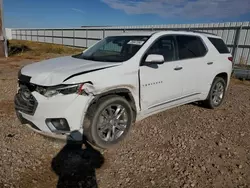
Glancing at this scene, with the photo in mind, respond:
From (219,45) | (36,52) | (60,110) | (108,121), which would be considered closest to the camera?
(60,110)

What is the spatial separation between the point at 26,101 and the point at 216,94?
421 centimetres

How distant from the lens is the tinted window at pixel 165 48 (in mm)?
3769

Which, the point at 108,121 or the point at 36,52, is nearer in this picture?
the point at 108,121

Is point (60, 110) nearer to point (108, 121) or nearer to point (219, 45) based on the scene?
point (108, 121)

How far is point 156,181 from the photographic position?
8.56 feet

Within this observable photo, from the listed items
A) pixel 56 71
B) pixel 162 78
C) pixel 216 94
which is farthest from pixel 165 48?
pixel 216 94

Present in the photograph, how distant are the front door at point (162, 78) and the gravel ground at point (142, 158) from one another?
23.5 inches

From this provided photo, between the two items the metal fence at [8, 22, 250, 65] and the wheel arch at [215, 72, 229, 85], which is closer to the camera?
the wheel arch at [215, 72, 229, 85]

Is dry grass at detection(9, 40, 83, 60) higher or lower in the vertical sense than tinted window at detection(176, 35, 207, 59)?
lower

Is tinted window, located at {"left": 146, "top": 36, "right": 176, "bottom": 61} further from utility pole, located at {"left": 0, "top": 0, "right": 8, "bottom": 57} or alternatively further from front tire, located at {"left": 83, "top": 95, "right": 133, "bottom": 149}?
utility pole, located at {"left": 0, "top": 0, "right": 8, "bottom": 57}

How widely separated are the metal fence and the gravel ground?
26.0ft

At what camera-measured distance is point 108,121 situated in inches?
128

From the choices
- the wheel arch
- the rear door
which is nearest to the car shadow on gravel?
the rear door

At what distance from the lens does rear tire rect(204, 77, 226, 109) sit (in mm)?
4973
